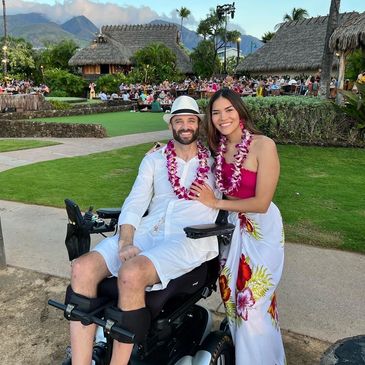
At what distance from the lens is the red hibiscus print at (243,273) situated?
2.54 m

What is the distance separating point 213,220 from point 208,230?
1.32 ft

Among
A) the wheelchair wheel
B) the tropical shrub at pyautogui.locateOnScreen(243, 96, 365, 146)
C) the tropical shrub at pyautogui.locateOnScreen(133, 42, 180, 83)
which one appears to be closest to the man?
the wheelchair wheel

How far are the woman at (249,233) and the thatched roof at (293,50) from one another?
29.9 meters

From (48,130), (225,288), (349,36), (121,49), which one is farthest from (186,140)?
(121,49)

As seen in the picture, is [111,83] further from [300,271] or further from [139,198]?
[139,198]

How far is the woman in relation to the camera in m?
2.50

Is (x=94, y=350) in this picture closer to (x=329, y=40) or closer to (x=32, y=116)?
(x=329, y=40)

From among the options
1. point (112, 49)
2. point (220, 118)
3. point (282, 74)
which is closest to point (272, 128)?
point (220, 118)

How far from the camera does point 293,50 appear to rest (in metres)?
33.0

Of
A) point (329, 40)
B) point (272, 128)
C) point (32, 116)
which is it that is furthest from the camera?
point (32, 116)

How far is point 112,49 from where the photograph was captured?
4172 centimetres

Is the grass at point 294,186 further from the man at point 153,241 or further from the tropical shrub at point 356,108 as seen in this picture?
the man at point 153,241

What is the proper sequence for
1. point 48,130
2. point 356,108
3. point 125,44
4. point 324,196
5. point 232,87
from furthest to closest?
point 125,44, point 232,87, point 48,130, point 356,108, point 324,196

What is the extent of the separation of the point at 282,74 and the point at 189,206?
3342 cm
